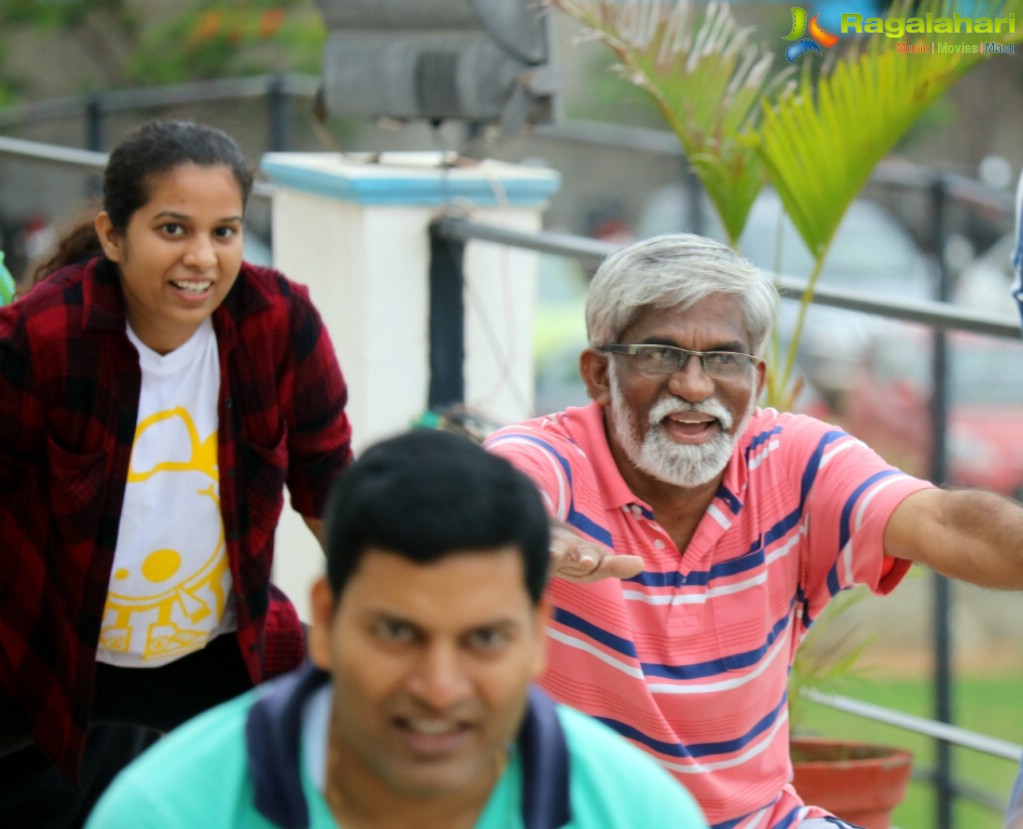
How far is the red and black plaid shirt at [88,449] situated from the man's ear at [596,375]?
0.55 meters

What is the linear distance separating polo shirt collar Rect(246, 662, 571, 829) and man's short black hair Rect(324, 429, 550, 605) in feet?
0.44

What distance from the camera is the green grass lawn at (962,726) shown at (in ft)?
17.2

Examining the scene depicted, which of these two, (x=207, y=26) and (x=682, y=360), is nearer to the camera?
(x=682, y=360)

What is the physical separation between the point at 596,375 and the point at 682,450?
0.23 m

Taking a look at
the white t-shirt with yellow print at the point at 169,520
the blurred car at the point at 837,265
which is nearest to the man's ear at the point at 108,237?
the white t-shirt with yellow print at the point at 169,520

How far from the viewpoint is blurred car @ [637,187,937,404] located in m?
8.58

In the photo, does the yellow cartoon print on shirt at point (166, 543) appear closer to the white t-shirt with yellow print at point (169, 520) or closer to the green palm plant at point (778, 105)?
the white t-shirt with yellow print at point (169, 520)

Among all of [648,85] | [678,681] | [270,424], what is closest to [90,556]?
[270,424]

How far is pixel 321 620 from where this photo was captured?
5.68 ft

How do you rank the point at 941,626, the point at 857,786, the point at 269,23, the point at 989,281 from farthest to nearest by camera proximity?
1. the point at 269,23
2. the point at 989,281
3. the point at 941,626
4. the point at 857,786

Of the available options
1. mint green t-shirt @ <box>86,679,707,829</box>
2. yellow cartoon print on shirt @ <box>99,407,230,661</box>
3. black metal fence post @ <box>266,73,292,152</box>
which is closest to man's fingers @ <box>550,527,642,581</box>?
mint green t-shirt @ <box>86,679,707,829</box>

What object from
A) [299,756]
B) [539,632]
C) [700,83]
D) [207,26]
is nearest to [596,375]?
[539,632]

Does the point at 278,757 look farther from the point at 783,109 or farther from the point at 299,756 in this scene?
the point at 783,109

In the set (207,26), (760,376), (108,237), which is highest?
(207,26)
